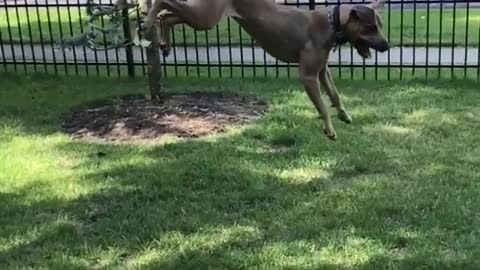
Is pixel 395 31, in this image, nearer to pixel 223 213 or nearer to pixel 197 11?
pixel 223 213

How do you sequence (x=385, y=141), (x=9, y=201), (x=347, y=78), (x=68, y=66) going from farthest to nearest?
(x=68, y=66), (x=347, y=78), (x=385, y=141), (x=9, y=201)

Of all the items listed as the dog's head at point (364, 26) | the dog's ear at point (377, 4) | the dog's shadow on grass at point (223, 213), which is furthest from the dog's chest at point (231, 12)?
the dog's shadow on grass at point (223, 213)

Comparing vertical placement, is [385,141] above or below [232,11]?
below

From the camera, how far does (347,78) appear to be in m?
9.22

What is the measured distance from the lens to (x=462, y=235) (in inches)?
193

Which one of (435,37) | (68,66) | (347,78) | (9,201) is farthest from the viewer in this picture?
(435,37)

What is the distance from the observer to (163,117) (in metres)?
7.48

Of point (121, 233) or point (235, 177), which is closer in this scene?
point (121, 233)

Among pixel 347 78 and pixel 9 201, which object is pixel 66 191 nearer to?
pixel 9 201

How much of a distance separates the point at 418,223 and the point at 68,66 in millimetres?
6347

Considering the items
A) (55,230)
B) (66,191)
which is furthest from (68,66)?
(55,230)

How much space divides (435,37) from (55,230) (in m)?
7.28

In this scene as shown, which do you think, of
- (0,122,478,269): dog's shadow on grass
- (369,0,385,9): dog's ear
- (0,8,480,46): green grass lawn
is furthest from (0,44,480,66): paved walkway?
(369,0,385,9): dog's ear

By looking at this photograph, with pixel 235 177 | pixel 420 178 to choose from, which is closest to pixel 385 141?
pixel 420 178
